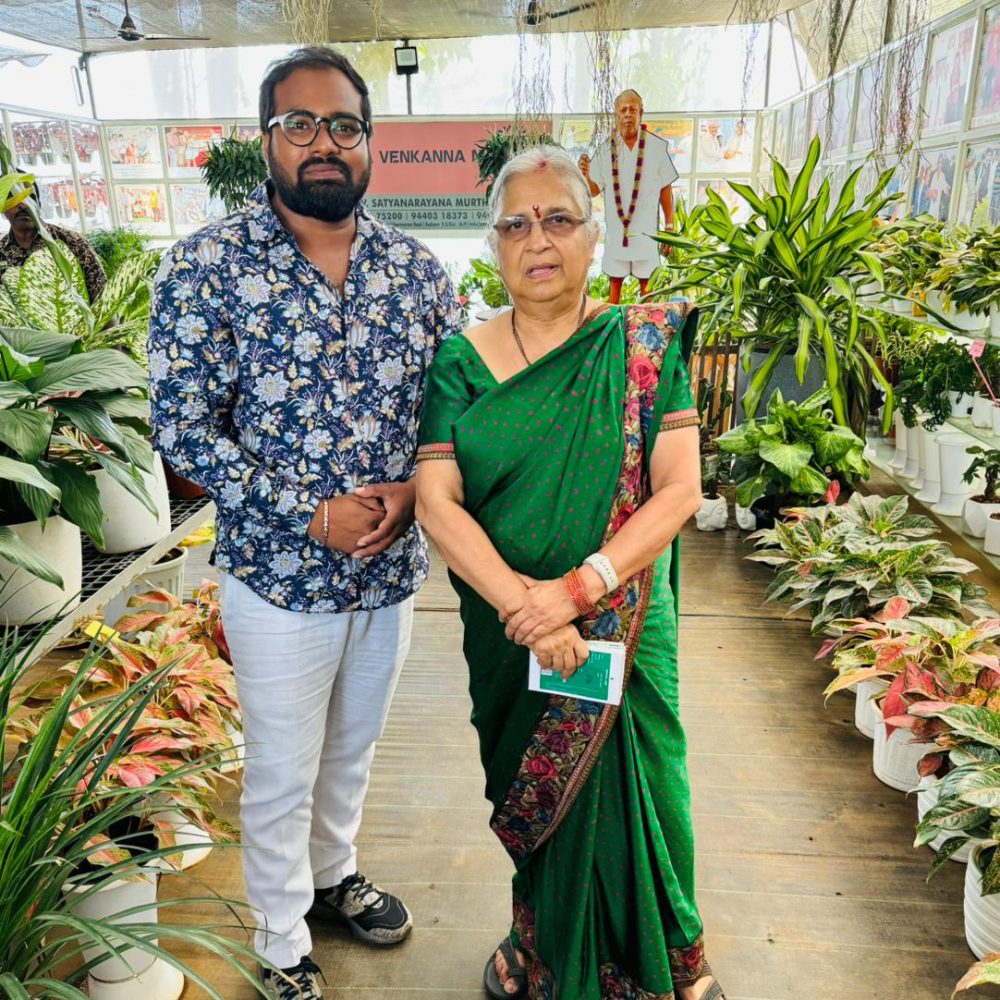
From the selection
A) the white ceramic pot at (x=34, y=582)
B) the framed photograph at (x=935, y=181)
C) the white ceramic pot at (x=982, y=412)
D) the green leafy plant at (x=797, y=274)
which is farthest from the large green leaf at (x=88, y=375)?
the framed photograph at (x=935, y=181)

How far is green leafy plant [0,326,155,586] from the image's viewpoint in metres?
1.39

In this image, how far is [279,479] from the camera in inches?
54.8

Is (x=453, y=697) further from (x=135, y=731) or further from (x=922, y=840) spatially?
(x=922, y=840)

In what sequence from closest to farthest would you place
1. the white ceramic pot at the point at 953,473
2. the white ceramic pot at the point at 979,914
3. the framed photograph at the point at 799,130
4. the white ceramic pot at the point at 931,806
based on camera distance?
1. the white ceramic pot at the point at 979,914
2. the white ceramic pot at the point at 931,806
3. the white ceramic pot at the point at 953,473
4. the framed photograph at the point at 799,130

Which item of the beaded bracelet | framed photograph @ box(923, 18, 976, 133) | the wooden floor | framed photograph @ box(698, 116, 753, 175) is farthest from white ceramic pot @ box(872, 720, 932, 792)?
framed photograph @ box(698, 116, 753, 175)

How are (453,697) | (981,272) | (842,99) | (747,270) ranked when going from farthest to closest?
1. (842,99)
2. (747,270)
3. (981,272)
4. (453,697)

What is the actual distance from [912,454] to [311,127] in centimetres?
356

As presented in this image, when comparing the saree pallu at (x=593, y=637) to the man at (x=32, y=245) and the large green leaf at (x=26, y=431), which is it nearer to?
the large green leaf at (x=26, y=431)

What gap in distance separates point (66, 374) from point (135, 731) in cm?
77

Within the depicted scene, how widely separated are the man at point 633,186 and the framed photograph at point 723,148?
4.91 metres

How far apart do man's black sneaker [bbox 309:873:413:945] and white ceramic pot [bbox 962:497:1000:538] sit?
8.72 feet

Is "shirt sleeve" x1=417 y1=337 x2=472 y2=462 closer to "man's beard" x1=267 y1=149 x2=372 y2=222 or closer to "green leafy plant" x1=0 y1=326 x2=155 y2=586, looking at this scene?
"man's beard" x1=267 y1=149 x2=372 y2=222

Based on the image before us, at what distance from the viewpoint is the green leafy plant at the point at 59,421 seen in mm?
1388

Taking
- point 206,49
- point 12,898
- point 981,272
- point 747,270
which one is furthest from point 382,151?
point 12,898
